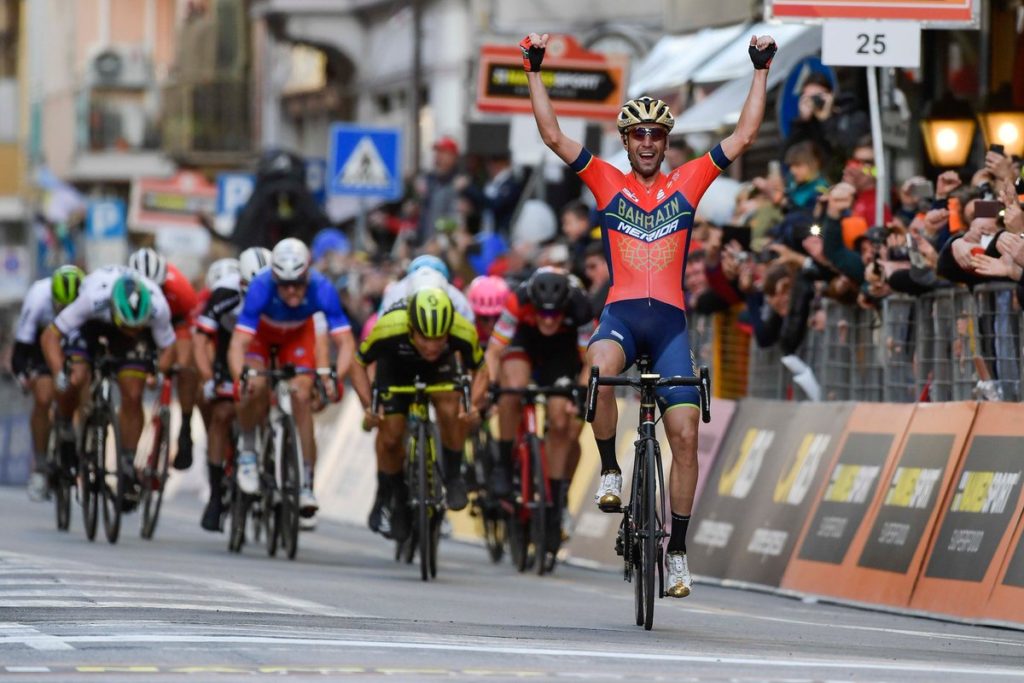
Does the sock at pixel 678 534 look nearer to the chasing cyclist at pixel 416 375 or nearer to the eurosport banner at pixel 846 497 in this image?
the eurosport banner at pixel 846 497

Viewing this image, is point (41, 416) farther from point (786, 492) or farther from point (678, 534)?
point (678, 534)

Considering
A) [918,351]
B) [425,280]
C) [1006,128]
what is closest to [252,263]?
[425,280]

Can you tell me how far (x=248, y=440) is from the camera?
18.5 metres

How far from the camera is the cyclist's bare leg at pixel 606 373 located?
1251cm

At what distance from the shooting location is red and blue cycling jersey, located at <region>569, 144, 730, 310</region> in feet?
41.8

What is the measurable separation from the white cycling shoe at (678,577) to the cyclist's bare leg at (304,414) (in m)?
5.82

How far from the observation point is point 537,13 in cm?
2975

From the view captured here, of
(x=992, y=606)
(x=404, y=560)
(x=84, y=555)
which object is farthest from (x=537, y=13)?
(x=992, y=606)

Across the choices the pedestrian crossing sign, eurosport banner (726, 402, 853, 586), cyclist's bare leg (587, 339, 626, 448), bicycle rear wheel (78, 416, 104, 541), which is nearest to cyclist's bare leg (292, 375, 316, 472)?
bicycle rear wheel (78, 416, 104, 541)

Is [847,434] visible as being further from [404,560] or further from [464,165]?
[464,165]

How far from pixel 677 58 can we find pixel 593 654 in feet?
57.8

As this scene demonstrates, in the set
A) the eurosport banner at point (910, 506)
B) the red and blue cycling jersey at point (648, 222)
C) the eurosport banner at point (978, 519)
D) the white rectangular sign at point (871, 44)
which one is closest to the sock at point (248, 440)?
the white rectangular sign at point (871, 44)

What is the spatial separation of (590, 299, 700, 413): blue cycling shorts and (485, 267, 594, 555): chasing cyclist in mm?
4328

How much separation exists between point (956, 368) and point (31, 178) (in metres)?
66.5
